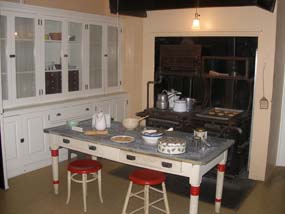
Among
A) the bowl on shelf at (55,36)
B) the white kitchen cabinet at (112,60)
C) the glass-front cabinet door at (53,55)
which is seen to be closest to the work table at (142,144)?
the glass-front cabinet door at (53,55)

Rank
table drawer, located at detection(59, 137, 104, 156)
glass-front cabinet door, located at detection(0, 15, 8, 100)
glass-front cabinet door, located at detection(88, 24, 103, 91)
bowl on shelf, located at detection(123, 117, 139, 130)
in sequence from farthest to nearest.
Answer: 1. glass-front cabinet door, located at detection(88, 24, 103, 91)
2. glass-front cabinet door, located at detection(0, 15, 8, 100)
3. bowl on shelf, located at detection(123, 117, 139, 130)
4. table drawer, located at detection(59, 137, 104, 156)

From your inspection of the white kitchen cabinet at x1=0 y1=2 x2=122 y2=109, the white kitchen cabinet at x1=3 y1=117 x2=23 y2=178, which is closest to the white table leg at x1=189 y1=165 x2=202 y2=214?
the white kitchen cabinet at x1=3 y1=117 x2=23 y2=178

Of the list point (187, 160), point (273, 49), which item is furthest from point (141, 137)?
point (273, 49)

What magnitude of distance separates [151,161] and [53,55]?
2.49 metres

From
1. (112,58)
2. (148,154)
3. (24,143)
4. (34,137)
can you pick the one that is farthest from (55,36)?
(148,154)

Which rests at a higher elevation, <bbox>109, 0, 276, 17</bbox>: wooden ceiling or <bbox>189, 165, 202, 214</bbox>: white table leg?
<bbox>109, 0, 276, 17</bbox>: wooden ceiling

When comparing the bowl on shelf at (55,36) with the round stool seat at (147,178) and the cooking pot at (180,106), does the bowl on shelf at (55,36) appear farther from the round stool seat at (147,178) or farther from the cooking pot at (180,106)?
the round stool seat at (147,178)

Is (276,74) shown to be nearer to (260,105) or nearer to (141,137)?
(260,105)

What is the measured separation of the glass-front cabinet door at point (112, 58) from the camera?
18.0ft

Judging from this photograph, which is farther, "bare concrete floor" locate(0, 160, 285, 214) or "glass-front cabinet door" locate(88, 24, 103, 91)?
"glass-front cabinet door" locate(88, 24, 103, 91)

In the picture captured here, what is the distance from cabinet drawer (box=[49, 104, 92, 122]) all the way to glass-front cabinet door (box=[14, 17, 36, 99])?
14.6 inches

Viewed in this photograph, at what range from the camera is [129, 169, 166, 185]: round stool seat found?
2.92 meters

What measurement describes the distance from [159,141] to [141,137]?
1.44 feet

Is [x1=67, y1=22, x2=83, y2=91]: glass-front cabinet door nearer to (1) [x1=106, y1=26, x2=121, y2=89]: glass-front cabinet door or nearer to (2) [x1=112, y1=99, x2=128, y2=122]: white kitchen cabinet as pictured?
(1) [x1=106, y1=26, x2=121, y2=89]: glass-front cabinet door
